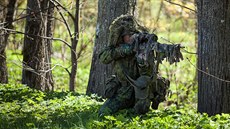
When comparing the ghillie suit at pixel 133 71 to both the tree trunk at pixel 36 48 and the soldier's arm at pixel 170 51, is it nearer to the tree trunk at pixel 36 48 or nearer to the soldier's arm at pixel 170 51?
the soldier's arm at pixel 170 51

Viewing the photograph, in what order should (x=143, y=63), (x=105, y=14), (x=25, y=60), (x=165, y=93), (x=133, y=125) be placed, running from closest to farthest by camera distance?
(x=133, y=125) < (x=143, y=63) < (x=165, y=93) < (x=105, y=14) < (x=25, y=60)

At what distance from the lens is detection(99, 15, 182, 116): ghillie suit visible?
28.8 ft

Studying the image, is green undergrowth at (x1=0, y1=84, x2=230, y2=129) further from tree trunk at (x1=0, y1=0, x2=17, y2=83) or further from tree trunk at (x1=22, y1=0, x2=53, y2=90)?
tree trunk at (x1=0, y1=0, x2=17, y2=83)

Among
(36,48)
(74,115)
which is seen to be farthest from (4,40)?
(74,115)

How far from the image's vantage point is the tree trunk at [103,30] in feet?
36.9

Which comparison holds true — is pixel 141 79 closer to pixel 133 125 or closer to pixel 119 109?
pixel 119 109

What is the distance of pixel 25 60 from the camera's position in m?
13.9

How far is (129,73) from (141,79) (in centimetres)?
38

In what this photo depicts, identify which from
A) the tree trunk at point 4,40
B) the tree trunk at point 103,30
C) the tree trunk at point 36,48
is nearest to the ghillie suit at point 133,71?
the tree trunk at point 103,30

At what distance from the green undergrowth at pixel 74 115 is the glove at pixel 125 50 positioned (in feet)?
3.33

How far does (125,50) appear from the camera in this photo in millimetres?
8953

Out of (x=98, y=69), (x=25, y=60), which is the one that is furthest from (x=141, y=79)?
(x=25, y=60)

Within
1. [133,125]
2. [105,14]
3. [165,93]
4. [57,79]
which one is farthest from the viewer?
[57,79]

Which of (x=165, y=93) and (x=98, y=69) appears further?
(x=98, y=69)
